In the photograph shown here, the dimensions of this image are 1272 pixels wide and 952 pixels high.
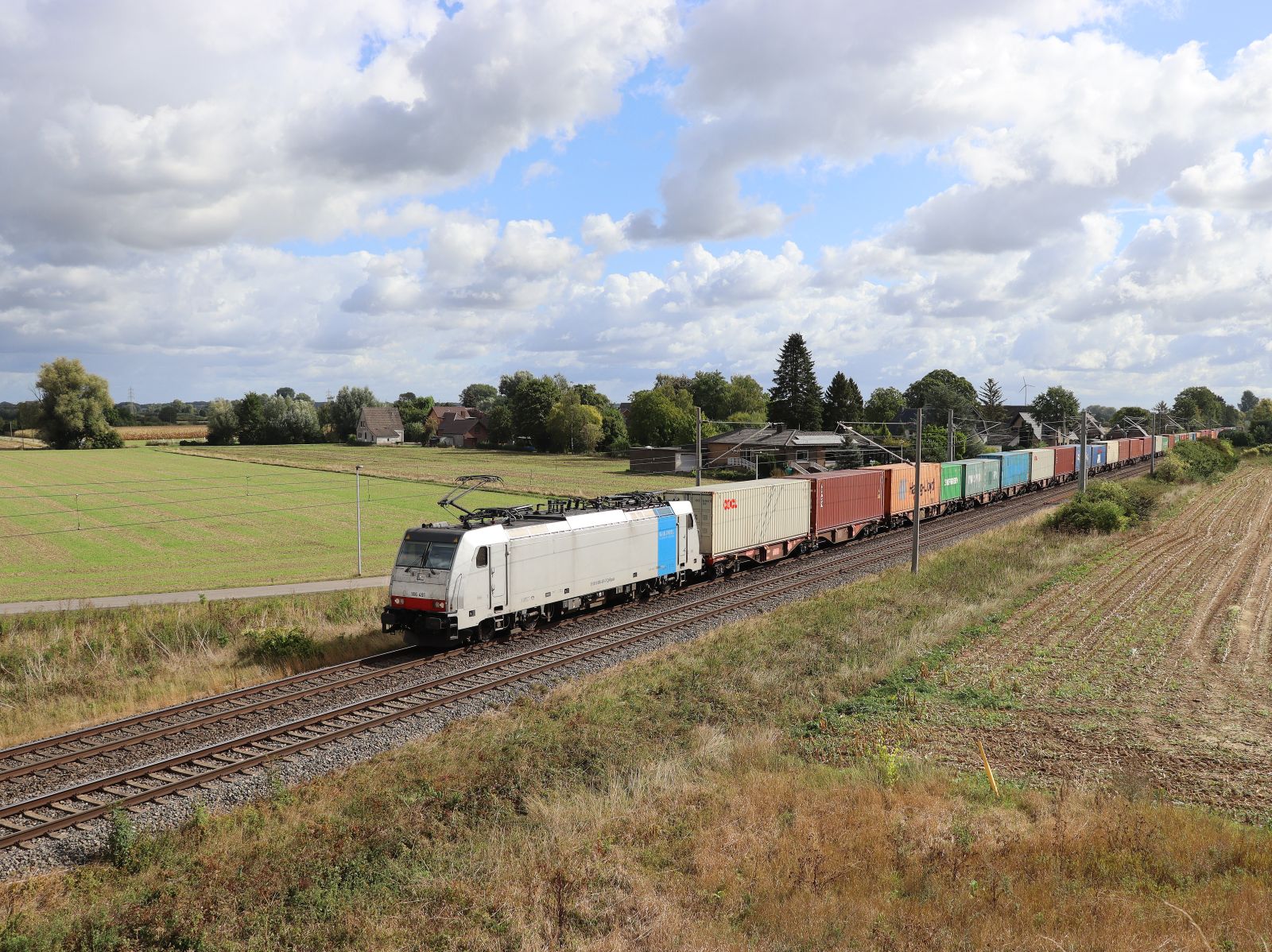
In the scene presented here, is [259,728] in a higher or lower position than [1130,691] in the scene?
lower

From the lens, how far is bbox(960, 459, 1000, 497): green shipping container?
171 feet

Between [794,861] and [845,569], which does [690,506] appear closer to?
[845,569]

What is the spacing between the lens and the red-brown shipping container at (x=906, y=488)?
42.9 meters

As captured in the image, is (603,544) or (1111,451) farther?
(1111,451)

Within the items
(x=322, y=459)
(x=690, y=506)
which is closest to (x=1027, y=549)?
(x=690, y=506)

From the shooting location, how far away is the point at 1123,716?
16484mm

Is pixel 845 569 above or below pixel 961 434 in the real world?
below

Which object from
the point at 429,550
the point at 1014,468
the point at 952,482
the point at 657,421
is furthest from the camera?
the point at 657,421

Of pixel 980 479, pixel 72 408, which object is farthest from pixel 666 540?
pixel 72 408

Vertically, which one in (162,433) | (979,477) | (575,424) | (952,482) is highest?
(575,424)

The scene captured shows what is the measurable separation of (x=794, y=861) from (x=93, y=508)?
5757 centimetres

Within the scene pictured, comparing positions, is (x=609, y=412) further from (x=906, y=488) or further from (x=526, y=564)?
(x=526, y=564)

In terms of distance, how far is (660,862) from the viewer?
10828 millimetres

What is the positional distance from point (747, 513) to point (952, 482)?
22.7 meters
